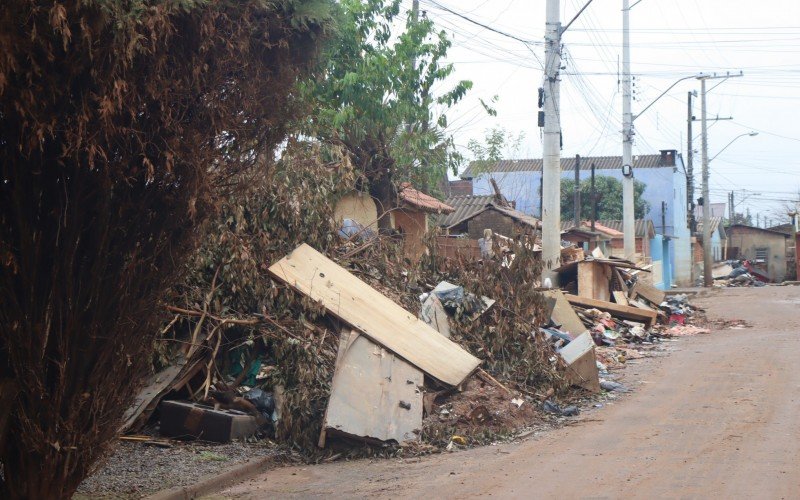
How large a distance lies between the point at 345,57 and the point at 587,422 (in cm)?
1023

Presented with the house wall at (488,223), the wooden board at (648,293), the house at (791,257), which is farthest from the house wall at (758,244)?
the wooden board at (648,293)

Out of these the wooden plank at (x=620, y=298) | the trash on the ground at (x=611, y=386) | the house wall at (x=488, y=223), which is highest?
the house wall at (x=488, y=223)

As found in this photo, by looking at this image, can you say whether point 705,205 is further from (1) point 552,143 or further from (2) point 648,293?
(1) point 552,143

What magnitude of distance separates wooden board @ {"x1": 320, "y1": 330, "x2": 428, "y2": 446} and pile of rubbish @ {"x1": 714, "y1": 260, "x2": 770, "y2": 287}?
4128cm

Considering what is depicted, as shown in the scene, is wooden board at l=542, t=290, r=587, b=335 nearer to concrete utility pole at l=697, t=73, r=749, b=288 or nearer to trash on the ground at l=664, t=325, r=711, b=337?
trash on the ground at l=664, t=325, r=711, b=337

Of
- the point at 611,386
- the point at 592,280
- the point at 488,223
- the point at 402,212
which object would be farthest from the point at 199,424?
the point at 488,223

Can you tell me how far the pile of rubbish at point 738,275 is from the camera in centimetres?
4806

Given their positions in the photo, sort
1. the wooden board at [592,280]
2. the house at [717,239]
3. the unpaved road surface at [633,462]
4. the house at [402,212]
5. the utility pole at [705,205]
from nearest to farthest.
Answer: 1. the unpaved road surface at [633,462]
2. the house at [402,212]
3. the wooden board at [592,280]
4. the utility pole at [705,205]
5. the house at [717,239]

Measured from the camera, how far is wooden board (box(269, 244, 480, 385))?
9031 millimetres

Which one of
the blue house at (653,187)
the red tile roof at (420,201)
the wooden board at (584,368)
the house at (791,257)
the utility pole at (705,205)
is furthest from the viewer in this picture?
the house at (791,257)

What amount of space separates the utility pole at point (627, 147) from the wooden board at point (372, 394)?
1938 cm

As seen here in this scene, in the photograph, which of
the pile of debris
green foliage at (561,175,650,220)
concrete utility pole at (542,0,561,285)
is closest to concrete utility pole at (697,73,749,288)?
green foliage at (561,175,650,220)

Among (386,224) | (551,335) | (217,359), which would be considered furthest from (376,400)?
(386,224)

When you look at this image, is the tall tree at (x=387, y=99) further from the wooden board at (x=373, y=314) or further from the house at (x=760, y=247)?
the house at (x=760, y=247)
